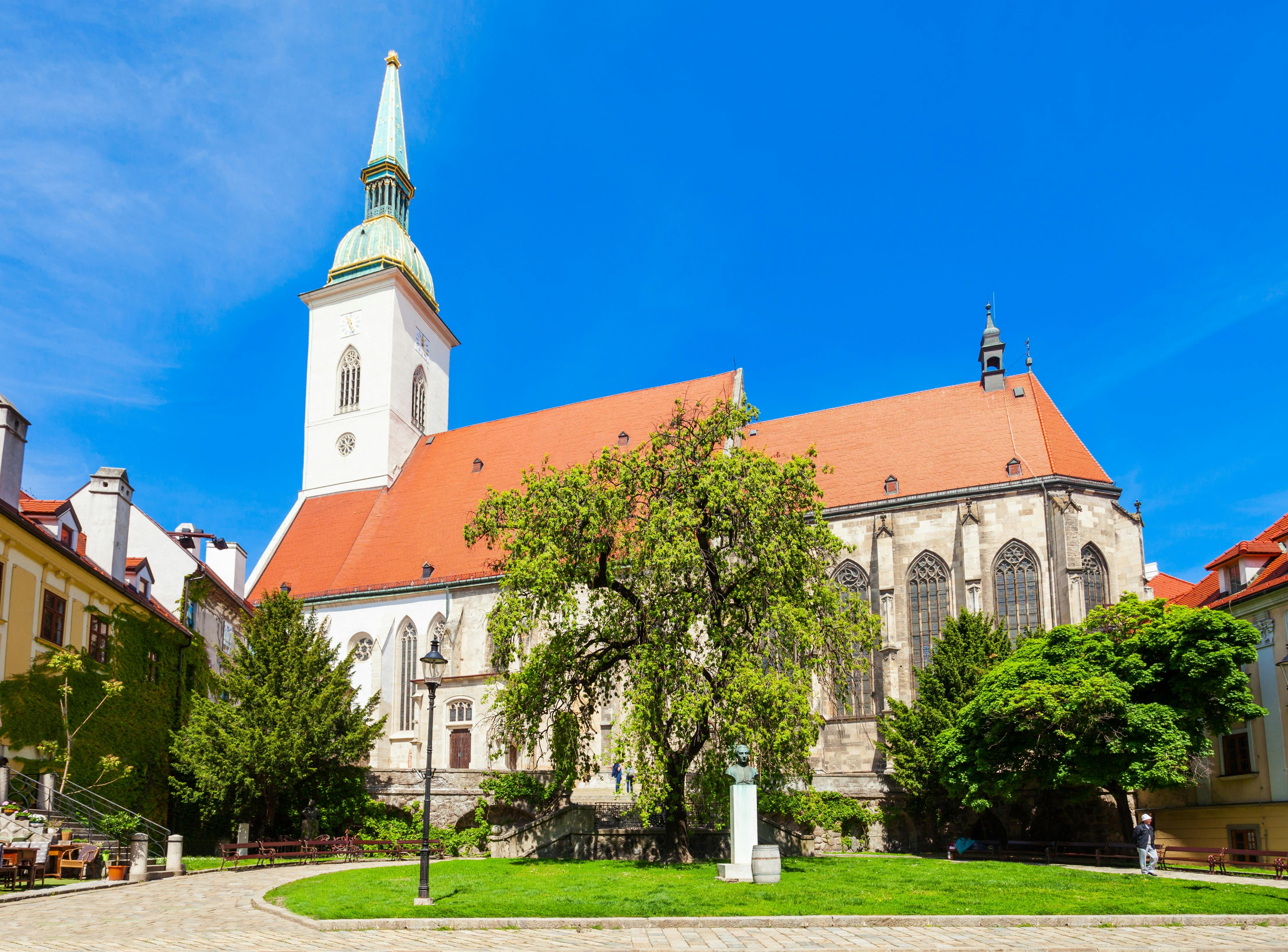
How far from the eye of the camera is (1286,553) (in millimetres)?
28250

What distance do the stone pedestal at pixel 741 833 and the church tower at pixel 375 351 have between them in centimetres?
3263

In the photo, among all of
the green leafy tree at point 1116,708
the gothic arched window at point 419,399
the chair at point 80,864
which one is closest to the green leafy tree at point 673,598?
the green leafy tree at point 1116,708

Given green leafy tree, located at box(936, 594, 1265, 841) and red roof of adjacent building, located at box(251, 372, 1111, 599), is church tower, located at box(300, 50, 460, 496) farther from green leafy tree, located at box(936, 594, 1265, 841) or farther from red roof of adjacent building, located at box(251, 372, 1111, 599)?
green leafy tree, located at box(936, 594, 1265, 841)

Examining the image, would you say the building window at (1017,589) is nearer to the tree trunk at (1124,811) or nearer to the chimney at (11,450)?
the tree trunk at (1124,811)

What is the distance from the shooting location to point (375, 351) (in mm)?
49938

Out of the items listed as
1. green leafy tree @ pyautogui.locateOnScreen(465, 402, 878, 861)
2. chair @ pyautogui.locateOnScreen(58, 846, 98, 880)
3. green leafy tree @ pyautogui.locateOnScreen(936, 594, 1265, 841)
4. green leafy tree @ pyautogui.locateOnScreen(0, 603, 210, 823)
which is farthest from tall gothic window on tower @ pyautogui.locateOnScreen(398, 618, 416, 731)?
chair @ pyautogui.locateOnScreen(58, 846, 98, 880)

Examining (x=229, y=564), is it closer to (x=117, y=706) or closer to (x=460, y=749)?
(x=460, y=749)

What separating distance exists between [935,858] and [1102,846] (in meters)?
4.11

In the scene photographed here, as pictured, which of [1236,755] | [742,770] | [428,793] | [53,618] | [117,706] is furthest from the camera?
[1236,755]

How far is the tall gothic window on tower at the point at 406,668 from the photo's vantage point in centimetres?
3991

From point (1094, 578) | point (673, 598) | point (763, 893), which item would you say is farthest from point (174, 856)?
point (1094, 578)

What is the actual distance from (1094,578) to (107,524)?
3056 cm

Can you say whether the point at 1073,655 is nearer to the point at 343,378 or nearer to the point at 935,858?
the point at 935,858

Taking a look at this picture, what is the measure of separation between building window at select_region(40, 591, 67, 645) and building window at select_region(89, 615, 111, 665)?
132 cm
